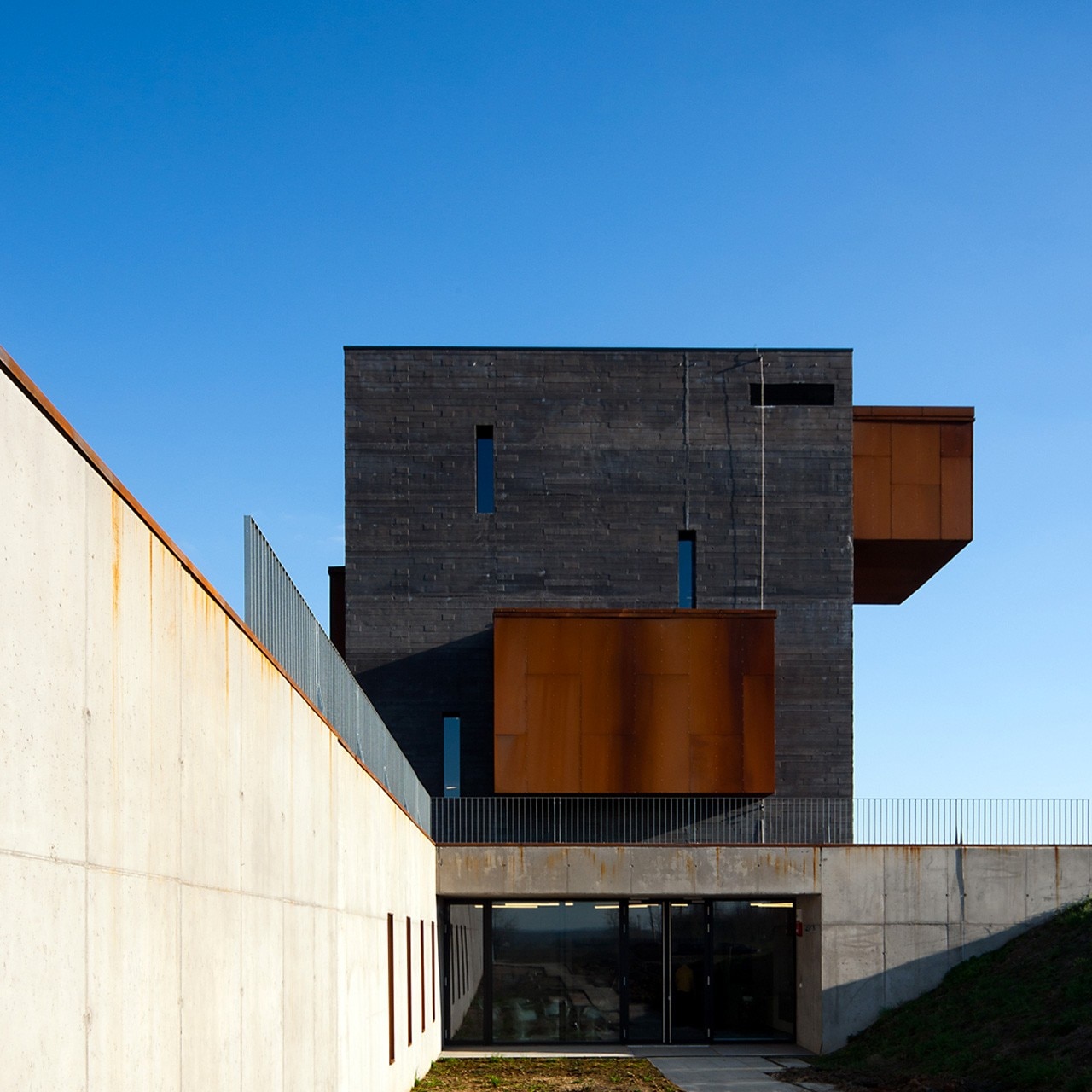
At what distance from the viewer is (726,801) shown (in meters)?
29.9

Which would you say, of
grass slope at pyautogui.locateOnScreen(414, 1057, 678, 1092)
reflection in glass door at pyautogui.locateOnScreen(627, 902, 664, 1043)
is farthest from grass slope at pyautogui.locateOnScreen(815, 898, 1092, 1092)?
reflection in glass door at pyautogui.locateOnScreen(627, 902, 664, 1043)

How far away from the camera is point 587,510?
30.8m

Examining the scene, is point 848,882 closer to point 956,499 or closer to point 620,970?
point 620,970

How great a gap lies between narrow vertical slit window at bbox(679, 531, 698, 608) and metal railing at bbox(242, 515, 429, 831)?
13602 millimetres

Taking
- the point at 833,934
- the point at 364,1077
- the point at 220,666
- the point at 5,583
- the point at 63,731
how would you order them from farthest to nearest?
the point at 833,934
the point at 364,1077
the point at 220,666
the point at 63,731
the point at 5,583

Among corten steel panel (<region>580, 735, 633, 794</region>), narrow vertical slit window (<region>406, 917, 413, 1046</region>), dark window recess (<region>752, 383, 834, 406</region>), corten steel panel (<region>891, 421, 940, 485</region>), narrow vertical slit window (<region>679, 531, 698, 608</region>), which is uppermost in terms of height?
dark window recess (<region>752, 383, 834, 406</region>)

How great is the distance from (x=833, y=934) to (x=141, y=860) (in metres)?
23.6

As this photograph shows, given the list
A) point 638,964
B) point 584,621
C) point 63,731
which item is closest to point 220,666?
point 63,731

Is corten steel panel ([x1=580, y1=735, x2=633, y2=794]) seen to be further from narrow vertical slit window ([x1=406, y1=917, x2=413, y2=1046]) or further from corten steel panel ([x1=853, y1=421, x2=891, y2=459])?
corten steel panel ([x1=853, y1=421, x2=891, y2=459])

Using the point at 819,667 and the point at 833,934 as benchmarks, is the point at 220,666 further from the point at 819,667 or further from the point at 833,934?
the point at 819,667

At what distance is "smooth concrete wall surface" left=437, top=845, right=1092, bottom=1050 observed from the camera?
27.4 meters

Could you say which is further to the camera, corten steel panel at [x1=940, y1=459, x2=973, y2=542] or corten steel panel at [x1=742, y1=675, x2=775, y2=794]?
corten steel panel at [x1=940, y1=459, x2=973, y2=542]

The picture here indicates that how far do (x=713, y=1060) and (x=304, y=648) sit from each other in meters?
17.4

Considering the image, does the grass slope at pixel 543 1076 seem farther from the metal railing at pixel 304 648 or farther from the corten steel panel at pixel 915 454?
Answer: the corten steel panel at pixel 915 454
